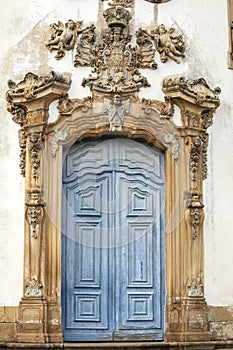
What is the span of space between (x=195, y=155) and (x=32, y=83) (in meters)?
2.28

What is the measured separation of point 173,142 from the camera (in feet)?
48.1

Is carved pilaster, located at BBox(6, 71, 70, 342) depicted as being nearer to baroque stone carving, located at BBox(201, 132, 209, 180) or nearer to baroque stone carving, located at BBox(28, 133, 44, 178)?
baroque stone carving, located at BBox(28, 133, 44, 178)

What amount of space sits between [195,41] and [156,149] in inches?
59.5

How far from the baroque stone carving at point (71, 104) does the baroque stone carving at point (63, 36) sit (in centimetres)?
55

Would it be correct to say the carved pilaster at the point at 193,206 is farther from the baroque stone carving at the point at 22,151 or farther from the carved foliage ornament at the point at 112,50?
the baroque stone carving at the point at 22,151

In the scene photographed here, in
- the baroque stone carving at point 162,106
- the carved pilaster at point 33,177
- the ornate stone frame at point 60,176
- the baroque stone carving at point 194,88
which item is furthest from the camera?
the baroque stone carving at point 162,106

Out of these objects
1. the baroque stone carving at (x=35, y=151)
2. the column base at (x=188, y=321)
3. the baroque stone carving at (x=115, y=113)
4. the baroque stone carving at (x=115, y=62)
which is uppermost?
the baroque stone carving at (x=115, y=62)

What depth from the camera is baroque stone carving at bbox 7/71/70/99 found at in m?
14.2

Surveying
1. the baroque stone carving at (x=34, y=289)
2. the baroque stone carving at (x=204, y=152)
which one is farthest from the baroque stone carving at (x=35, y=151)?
the baroque stone carving at (x=204, y=152)

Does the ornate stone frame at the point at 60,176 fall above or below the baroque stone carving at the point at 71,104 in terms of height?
below

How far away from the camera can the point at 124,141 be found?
14812mm

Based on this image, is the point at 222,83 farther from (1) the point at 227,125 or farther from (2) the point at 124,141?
(2) the point at 124,141

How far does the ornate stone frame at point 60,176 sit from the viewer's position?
46.2 ft

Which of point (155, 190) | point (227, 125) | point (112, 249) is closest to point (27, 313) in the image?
point (112, 249)
